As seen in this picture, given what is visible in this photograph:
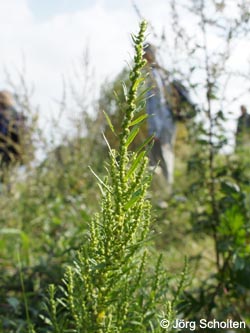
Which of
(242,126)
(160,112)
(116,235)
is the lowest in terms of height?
(116,235)

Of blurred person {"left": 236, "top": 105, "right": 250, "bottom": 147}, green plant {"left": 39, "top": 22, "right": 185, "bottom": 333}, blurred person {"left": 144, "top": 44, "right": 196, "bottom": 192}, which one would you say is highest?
blurred person {"left": 144, "top": 44, "right": 196, "bottom": 192}

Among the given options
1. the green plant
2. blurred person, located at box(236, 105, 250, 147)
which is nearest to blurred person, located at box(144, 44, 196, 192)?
blurred person, located at box(236, 105, 250, 147)

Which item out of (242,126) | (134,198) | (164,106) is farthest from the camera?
(164,106)

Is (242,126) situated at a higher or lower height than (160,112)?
lower

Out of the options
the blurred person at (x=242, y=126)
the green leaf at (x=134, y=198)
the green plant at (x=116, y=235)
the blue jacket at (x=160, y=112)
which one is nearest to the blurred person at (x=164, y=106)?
the blue jacket at (x=160, y=112)

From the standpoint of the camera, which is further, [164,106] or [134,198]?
[164,106]

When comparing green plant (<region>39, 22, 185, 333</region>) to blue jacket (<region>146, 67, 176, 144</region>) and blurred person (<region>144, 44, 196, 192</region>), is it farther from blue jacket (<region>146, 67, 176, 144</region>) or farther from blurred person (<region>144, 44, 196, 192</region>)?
blue jacket (<region>146, 67, 176, 144</region>)

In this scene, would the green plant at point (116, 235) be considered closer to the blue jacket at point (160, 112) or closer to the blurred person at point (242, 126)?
the blurred person at point (242, 126)

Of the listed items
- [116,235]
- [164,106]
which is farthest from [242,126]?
[116,235]

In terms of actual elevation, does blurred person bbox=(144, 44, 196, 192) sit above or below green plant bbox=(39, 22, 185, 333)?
above

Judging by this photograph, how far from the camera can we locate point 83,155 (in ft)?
12.4

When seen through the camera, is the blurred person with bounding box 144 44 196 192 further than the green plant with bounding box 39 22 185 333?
Yes

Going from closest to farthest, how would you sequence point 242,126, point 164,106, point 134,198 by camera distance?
point 134,198
point 242,126
point 164,106

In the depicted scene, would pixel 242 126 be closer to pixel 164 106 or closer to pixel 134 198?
pixel 164 106
